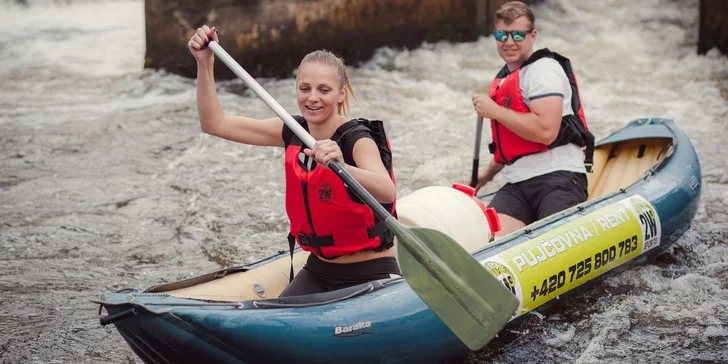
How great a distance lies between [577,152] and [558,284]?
2.49ft

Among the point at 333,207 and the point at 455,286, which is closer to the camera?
the point at 455,286

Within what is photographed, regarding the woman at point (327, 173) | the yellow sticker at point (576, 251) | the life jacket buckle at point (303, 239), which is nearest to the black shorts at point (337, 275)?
the woman at point (327, 173)

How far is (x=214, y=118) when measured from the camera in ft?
10.8

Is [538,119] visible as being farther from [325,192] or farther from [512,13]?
[325,192]

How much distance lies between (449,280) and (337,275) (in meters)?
0.52

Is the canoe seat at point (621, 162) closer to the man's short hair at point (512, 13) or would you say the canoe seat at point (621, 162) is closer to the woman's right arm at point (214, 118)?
the man's short hair at point (512, 13)

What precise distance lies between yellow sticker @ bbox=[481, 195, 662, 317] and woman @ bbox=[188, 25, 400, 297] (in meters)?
0.56

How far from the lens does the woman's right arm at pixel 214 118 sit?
321 centimetres

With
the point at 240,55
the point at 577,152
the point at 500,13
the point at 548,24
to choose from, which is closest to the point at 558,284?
the point at 577,152

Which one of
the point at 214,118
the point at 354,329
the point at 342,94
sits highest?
the point at 342,94

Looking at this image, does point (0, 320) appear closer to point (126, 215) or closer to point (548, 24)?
point (126, 215)

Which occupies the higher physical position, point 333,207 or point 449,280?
point 333,207

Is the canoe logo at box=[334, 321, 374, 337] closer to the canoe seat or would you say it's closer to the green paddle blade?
the green paddle blade

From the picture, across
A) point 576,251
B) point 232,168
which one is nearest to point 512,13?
point 576,251
